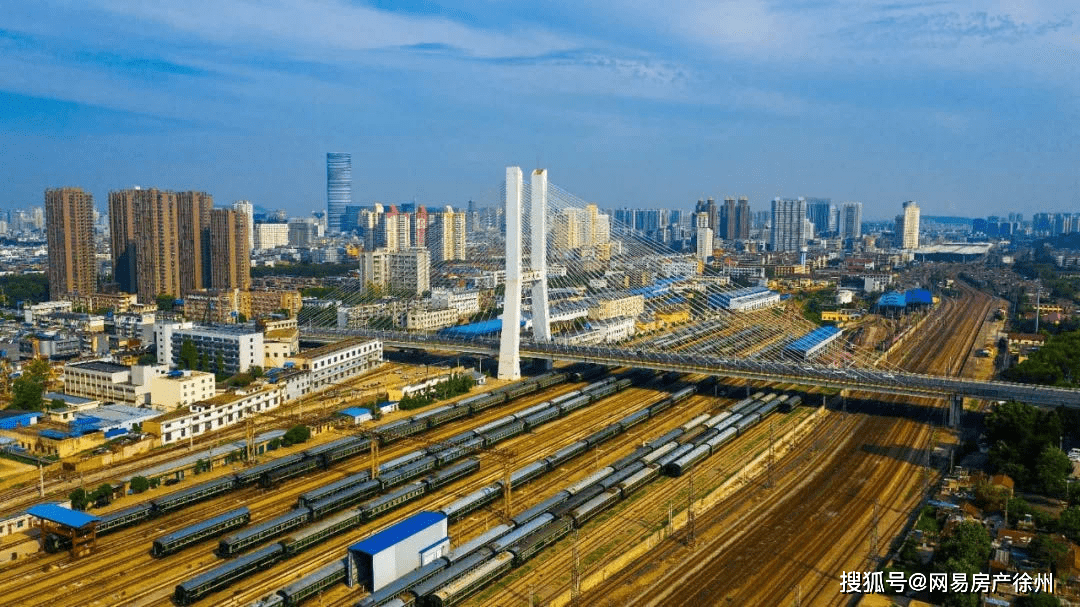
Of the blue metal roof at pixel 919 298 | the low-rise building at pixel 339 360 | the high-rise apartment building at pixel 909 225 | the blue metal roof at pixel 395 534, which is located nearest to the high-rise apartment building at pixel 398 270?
the low-rise building at pixel 339 360

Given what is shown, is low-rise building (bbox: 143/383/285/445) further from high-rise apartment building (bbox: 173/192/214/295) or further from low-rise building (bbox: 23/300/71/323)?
high-rise apartment building (bbox: 173/192/214/295)

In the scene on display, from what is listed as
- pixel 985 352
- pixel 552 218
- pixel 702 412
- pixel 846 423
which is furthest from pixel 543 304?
pixel 985 352

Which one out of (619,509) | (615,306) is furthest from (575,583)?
(615,306)

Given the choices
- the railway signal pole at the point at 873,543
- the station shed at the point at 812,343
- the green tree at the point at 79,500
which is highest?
the station shed at the point at 812,343

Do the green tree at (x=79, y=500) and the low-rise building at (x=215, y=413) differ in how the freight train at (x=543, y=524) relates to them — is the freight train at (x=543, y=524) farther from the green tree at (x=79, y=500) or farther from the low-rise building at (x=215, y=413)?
the low-rise building at (x=215, y=413)

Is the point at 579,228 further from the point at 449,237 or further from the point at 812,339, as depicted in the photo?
the point at 812,339

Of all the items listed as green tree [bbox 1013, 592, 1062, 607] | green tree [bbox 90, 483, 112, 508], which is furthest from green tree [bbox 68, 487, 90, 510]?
green tree [bbox 1013, 592, 1062, 607]
